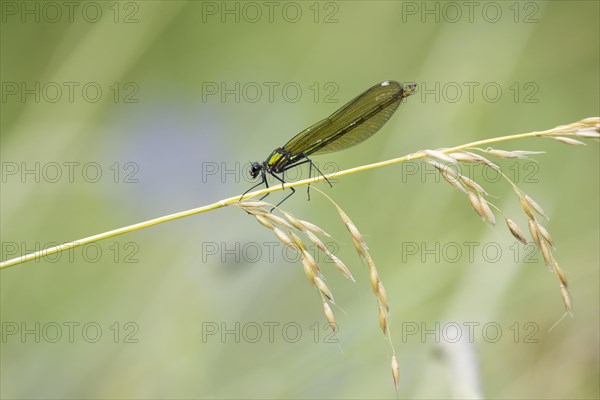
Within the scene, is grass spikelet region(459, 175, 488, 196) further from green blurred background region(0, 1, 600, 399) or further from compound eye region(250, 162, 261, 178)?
compound eye region(250, 162, 261, 178)

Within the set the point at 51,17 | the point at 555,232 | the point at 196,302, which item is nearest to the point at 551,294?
the point at 555,232

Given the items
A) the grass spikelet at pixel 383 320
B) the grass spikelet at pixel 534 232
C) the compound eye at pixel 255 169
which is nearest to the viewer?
the grass spikelet at pixel 383 320

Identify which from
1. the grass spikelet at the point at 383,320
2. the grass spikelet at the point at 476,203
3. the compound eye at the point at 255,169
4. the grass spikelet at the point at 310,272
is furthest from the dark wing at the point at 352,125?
the grass spikelet at the point at 383,320

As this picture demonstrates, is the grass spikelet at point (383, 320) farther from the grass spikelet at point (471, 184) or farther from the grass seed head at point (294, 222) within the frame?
the grass spikelet at point (471, 184)

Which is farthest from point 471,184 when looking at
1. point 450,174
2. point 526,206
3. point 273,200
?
point 273,200

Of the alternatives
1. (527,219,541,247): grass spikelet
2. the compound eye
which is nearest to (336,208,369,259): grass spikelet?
(527,219,541,247): grass spikelet

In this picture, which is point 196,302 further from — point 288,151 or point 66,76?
point 66,76

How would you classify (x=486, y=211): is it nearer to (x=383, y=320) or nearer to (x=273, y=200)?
(x=383, y=320)
